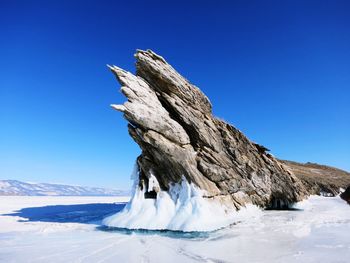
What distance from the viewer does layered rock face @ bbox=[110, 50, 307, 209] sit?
26.4m

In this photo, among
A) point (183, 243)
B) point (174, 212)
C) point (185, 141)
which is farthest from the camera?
point (185, 141)

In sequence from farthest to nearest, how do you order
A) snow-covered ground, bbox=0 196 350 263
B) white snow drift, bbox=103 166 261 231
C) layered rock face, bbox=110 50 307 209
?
layered rock face, bbox=110 50 307 209 → white snow drift, bbox=103 166 261 231 → snow-covered ground, bbox=0 196 350 263

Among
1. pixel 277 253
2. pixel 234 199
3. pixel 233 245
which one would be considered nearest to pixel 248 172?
pixel 234 199

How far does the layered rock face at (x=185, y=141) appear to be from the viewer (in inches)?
1038

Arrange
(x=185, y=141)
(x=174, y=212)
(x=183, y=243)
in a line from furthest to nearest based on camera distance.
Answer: (x=185, y=141), (x=174, y=212), (x=183, y=243)

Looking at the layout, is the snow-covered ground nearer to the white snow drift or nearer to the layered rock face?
the white snow drift

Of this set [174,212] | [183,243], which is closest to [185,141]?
[174,212]

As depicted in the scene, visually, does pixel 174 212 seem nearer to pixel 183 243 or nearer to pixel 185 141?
pixel 185 141

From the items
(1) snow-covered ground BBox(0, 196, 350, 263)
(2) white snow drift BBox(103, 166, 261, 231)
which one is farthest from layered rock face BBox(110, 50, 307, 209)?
(1) snow-covered ground BBox(0, 196, 350, 263)

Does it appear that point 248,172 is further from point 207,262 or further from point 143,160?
point 207,262

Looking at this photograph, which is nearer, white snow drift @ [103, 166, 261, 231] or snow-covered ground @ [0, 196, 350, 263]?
snow-covered ground @ [0, 196, 350, 263]

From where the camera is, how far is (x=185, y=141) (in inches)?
1102

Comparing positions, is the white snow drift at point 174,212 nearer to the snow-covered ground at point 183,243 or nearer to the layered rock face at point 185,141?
the layered rock face at point 185,141

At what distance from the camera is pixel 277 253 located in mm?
13844
